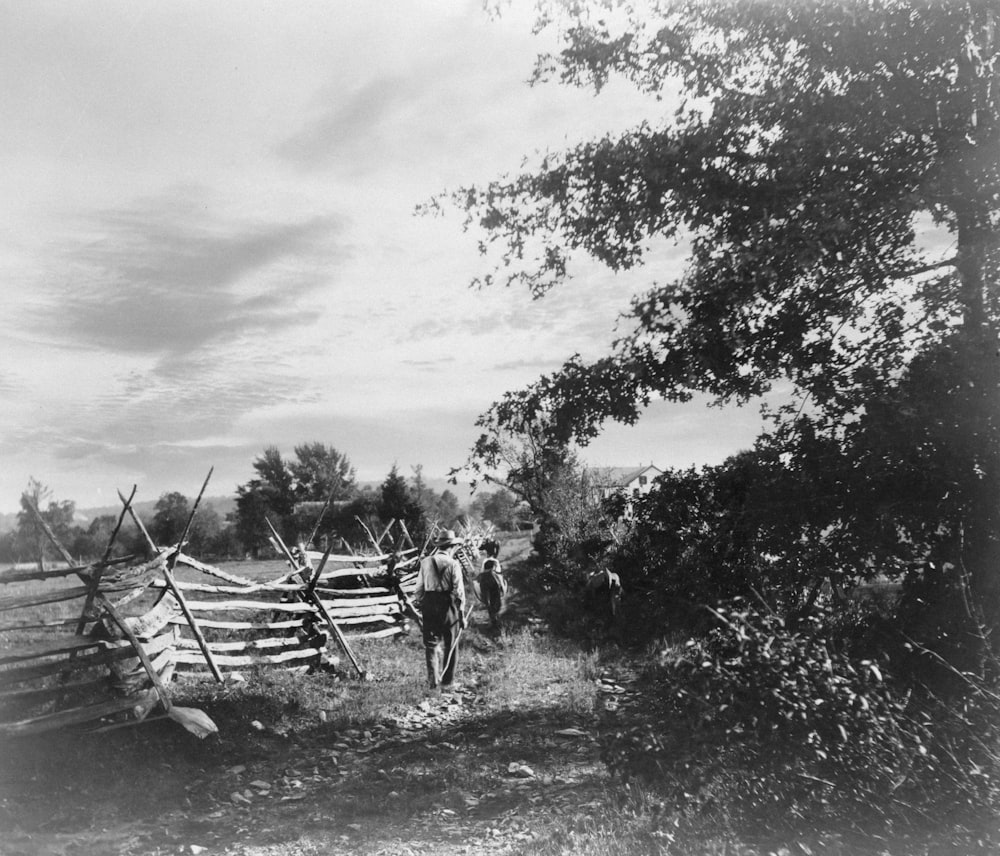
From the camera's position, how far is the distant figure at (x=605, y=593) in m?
10.9

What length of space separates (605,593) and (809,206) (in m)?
7.14

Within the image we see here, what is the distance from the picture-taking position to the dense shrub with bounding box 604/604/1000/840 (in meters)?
3.78

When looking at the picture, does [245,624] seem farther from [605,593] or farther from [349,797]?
[605,593]

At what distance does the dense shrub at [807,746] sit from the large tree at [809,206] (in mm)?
1858

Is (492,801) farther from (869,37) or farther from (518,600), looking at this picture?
(518,600)

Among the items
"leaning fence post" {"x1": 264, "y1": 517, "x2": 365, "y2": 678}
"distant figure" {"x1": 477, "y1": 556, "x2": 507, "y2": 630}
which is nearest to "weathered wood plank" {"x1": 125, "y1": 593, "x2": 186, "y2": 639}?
"leaning fence post" {"x1": 264, "y1": 517, "x2": 365, "y2": 678}

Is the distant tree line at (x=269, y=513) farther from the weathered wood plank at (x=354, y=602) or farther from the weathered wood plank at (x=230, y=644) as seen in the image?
the weathered wood plank at (x=230, y=644)

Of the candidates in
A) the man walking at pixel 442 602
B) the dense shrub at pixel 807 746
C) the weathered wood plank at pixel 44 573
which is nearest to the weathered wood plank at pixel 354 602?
the man walking at pixel 442 602

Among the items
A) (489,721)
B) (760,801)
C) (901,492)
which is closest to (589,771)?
(489,721)

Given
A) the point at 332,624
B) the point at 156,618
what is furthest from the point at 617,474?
the point at 156,618

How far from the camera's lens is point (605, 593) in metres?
11.3

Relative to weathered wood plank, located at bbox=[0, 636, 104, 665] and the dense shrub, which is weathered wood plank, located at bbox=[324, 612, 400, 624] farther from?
the dense shrub

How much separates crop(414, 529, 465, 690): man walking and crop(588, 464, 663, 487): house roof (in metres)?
2.25

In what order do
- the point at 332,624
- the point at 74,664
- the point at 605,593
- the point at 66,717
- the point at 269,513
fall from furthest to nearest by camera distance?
the point at 269,513 < the point at 605,593 < the point at 332,624 < the point at 74,664 < the point at 66,717
